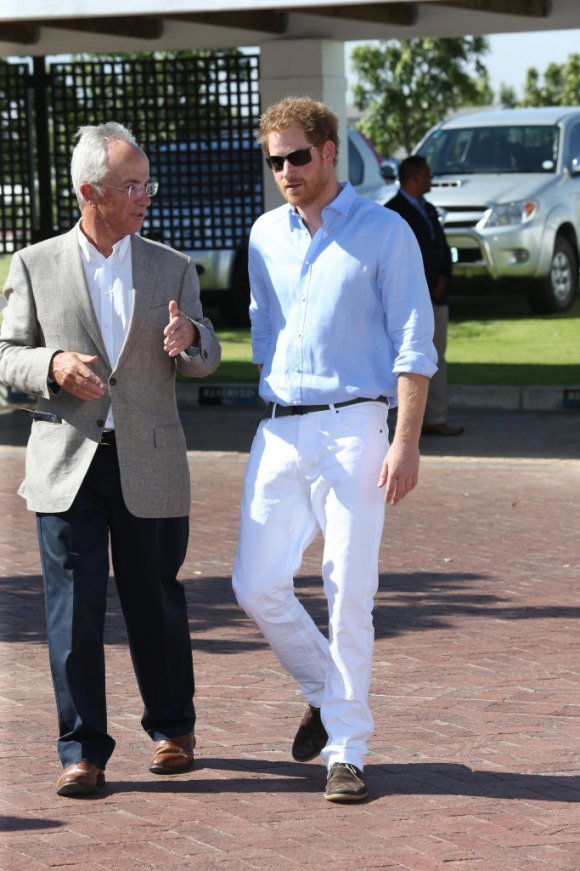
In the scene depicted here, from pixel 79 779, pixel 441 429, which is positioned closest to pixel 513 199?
pixel 441 429

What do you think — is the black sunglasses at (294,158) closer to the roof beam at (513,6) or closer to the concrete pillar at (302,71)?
the roof beam at (513,6)

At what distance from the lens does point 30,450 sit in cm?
516

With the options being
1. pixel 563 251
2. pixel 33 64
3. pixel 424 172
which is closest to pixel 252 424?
pixel 424 172

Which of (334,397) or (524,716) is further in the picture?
(524,716)

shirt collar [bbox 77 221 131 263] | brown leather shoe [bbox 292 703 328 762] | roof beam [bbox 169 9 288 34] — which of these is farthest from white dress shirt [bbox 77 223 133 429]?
roof beam [bbox 169 9 288 34]

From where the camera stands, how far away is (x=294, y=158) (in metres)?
4.92

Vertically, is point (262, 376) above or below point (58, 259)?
below

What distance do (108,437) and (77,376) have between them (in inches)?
11.3

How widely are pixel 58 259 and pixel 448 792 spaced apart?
1.98 metres

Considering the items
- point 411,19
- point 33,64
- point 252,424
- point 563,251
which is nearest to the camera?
point 252,424

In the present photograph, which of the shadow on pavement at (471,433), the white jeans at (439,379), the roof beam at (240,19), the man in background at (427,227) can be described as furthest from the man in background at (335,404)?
the roof beam at (240,19)

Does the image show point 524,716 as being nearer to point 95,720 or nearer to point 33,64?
point 95,720

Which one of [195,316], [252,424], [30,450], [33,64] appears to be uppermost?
[33,64]

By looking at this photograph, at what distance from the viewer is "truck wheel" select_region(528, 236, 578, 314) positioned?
68.1 ft
